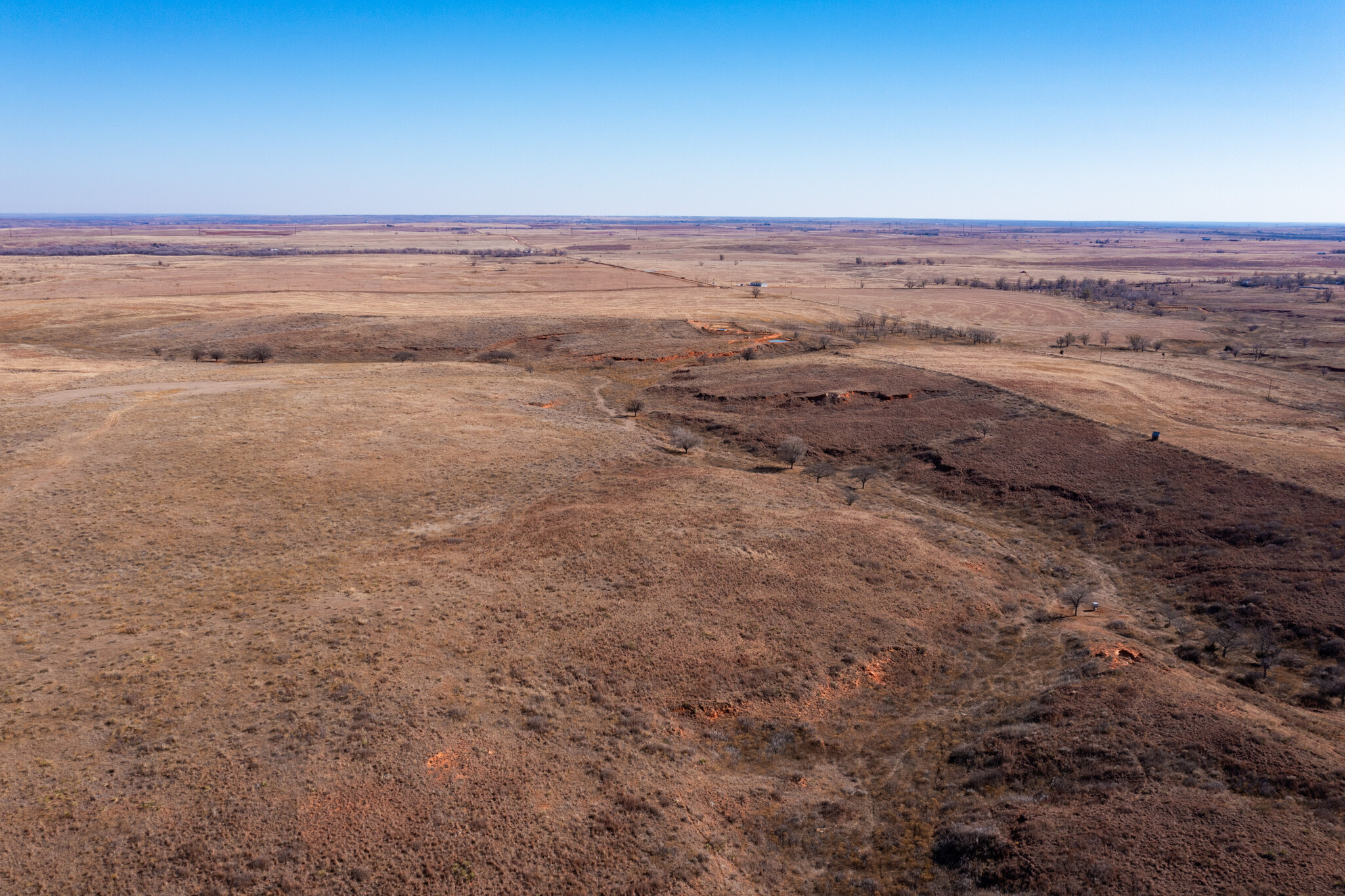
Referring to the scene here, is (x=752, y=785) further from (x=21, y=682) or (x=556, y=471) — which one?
(x=556, y=471)

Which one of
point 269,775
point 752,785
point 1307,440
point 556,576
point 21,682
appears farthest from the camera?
point 1307,440

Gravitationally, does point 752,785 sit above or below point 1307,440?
below

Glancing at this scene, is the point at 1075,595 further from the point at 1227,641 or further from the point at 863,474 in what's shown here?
the point at 863,474

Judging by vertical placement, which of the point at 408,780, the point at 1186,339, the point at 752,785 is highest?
the point at 1186,339

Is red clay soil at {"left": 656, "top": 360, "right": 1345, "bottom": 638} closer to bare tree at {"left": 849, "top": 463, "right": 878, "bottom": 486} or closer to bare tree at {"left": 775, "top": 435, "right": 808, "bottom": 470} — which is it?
bare tree at {"left": 849, "top": 463, "right": 878, "bottom": 486}

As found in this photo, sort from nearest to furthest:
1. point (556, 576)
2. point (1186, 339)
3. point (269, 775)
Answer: point (269, 775), point (556, 576), point (1186, 339)

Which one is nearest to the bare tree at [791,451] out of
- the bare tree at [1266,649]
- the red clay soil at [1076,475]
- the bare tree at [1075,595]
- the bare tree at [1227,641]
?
the red clay soil at [1076,475]

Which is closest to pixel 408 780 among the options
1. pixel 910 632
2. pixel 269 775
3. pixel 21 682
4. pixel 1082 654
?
pixel 269 775
